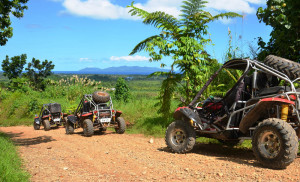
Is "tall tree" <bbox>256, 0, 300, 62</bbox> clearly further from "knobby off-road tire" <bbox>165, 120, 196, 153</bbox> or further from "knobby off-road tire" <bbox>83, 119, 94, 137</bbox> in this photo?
"knobby off-road tire" <bbox>83, 119, 94, 137</bbox>

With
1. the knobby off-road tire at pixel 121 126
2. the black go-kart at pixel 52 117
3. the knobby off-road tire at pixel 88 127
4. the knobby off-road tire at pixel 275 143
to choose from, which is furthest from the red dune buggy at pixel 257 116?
the black go-kart at pixel 52 117

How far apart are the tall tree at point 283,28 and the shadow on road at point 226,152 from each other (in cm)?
398

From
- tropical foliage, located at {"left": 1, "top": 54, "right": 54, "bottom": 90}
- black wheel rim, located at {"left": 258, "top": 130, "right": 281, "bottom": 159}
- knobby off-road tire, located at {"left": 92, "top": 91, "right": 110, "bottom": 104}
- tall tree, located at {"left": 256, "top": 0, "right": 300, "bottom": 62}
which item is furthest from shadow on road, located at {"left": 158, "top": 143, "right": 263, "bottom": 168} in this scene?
tropical foliage, located at {"left": 1, "top": 54, "right": 54, "bottom": 90}

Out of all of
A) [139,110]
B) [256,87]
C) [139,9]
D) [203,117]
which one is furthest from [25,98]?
[256,87]

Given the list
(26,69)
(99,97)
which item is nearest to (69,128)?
(99,97)

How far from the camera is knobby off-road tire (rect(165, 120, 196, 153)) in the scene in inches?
287

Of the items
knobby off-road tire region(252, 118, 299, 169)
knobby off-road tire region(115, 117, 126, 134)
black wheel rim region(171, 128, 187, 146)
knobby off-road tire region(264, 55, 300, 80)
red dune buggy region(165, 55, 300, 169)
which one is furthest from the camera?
knobby off-road tire region(115, 117, 126, 134)

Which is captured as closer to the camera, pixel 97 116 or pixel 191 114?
pixel 191 114

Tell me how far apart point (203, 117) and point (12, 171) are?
170 inches

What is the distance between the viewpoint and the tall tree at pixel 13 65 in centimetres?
3725

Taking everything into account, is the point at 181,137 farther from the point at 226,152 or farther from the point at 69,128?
the point at 69,128

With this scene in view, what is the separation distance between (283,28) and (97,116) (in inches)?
289

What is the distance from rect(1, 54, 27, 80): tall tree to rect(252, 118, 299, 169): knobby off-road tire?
36.2 m

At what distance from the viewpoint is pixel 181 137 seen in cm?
755
